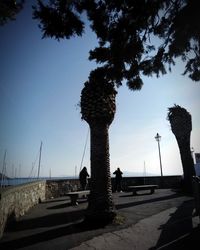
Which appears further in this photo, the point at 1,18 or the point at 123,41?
the point at 123,41

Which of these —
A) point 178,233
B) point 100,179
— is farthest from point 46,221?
point 178,233

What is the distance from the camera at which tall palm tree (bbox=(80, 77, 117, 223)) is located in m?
8.34

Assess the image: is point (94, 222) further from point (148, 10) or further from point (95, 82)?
point (148, 10)

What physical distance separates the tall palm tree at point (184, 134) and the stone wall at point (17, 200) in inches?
411

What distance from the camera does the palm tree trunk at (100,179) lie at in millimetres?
8297

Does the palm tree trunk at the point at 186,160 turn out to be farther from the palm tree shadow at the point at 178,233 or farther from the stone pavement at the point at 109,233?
the palm tree shadow at the point at 178,233

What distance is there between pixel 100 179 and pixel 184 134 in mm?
11341

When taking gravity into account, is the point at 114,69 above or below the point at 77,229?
above

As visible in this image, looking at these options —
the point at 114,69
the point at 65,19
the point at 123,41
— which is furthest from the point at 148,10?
the point at 65,19

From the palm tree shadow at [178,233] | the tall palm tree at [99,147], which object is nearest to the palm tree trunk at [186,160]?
the palm tree shadow at [178,233]

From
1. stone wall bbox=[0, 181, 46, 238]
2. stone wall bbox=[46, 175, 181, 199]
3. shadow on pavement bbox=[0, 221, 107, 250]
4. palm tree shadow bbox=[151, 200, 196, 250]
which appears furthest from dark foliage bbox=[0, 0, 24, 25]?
stone wall bbox=[46, 175, 181, 199]

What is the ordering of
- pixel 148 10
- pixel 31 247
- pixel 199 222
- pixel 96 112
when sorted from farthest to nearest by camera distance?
pixel 96 112 < pixel 199 222 < pixel 148 10 < pixel 31 247

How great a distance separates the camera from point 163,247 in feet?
17.8

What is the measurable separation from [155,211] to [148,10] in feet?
25.4
